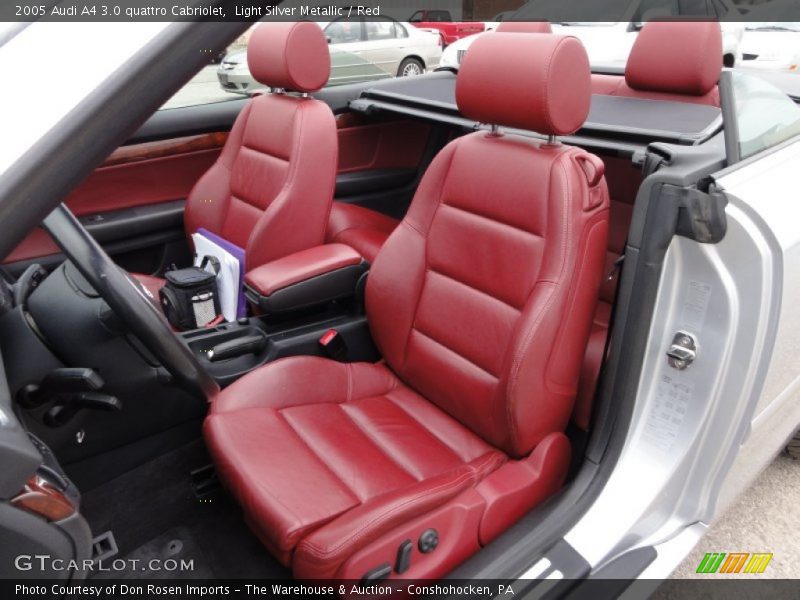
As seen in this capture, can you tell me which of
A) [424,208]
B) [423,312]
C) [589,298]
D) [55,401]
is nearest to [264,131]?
[424,208]

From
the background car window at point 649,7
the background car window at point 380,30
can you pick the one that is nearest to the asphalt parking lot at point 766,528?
the background car window at point 649,7

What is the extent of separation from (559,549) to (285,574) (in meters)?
0.66

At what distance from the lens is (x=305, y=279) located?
1.93 metres

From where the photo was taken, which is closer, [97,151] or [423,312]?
[97,151]

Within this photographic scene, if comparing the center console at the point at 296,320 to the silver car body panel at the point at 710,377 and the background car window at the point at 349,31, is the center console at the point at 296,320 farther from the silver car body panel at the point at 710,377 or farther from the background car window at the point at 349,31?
the background car window at the point at 349,31

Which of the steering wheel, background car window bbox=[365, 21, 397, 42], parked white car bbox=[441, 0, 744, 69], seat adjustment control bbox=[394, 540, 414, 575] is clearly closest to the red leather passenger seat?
the steering wheel

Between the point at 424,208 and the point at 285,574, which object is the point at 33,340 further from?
the point at 424,208

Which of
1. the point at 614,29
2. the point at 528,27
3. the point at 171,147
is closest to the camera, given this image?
the point at 171,147

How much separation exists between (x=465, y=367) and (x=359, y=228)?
1.24 meters

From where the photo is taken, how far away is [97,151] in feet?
2.10

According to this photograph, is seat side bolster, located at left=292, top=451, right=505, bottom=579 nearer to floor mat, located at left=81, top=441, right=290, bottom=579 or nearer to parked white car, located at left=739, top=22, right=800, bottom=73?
floor mat, located at left=81, top=441, right=290, bottom=579

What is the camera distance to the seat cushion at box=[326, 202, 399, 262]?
238cm

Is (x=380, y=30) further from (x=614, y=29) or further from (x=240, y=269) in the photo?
(x=240, y=269)

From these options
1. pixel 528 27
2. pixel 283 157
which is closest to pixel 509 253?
pixel 283 157
